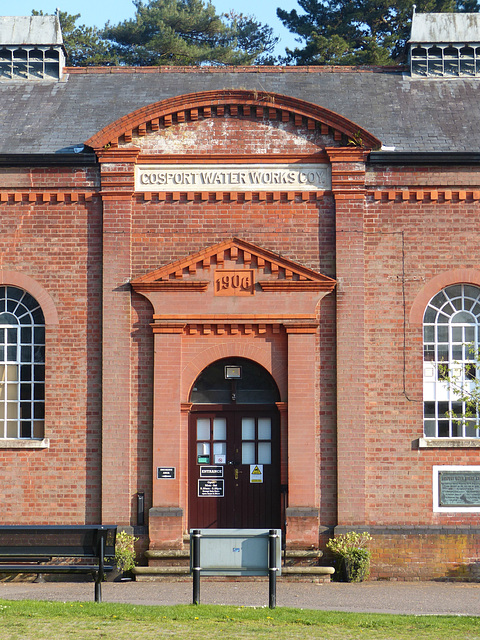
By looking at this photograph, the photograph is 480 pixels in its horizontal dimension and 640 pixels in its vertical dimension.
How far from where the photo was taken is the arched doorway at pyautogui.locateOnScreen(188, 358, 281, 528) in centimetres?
1650

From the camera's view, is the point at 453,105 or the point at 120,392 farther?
the point at 453,105

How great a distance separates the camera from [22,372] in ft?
55.0

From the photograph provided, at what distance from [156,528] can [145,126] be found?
6.91 metres

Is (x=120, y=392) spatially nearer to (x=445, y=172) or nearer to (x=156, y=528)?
(x=156, y=528)

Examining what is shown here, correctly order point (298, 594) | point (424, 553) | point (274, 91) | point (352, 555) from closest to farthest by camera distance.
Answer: point (298, 594)
point (352, 555)
point (424, 553)
point (274, 91)

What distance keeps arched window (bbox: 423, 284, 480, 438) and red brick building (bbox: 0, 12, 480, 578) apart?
0.13 feet

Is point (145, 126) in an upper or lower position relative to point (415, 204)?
upper

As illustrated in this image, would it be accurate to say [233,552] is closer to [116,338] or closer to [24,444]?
[116,338]

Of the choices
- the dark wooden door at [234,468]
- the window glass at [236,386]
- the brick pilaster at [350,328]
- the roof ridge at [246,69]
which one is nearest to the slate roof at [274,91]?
the roof ridge at [246,69]

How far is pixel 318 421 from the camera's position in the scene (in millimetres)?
16312

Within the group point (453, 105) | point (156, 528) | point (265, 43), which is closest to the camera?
point (156, 528)

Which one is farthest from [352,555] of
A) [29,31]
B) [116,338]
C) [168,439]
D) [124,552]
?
[29,31]

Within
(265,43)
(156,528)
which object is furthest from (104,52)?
(156,528)

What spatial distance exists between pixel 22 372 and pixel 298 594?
6.21 metres
